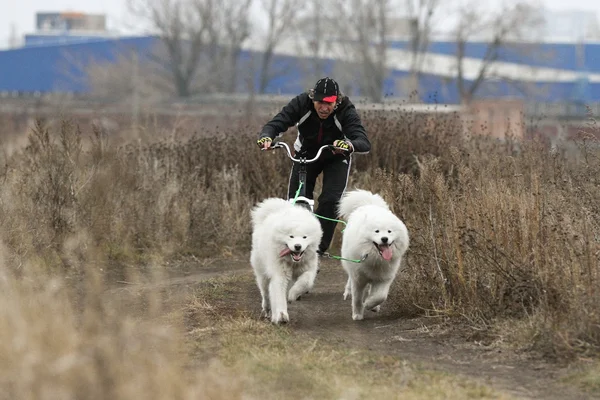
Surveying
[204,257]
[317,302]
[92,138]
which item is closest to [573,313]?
[317,302]

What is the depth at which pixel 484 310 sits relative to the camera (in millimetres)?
8422

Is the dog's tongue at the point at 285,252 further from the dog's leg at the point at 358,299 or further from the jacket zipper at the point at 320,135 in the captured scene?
the jacket zipper at the point at 320,135

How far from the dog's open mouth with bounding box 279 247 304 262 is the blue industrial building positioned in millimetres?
42433

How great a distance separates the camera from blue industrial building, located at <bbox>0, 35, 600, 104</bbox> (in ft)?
195

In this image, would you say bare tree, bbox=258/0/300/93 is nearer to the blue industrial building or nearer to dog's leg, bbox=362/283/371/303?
the blue industrial building

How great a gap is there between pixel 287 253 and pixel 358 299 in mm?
952

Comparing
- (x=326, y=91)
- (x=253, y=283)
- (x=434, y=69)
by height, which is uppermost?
(x=434, y=69)

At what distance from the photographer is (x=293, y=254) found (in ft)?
27.9

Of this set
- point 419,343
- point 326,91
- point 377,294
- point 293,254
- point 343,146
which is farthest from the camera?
A: point 326,91

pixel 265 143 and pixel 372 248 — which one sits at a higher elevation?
pixel 265 143

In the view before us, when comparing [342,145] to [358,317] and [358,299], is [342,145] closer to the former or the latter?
[358,299]

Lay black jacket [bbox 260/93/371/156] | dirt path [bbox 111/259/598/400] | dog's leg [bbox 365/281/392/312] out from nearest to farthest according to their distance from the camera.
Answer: dirt path [bbox 111/259/598/400]
dog's leg [bbox 365/281/392/312]
black jacket [bbox 260/93/371/156]

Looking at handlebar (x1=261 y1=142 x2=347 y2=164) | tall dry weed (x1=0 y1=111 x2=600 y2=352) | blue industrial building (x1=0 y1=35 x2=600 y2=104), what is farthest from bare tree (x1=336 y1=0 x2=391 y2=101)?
handlebar (x1=261 y1=142 x2=347 y2=164)

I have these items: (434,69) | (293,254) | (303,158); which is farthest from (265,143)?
(434,69)
